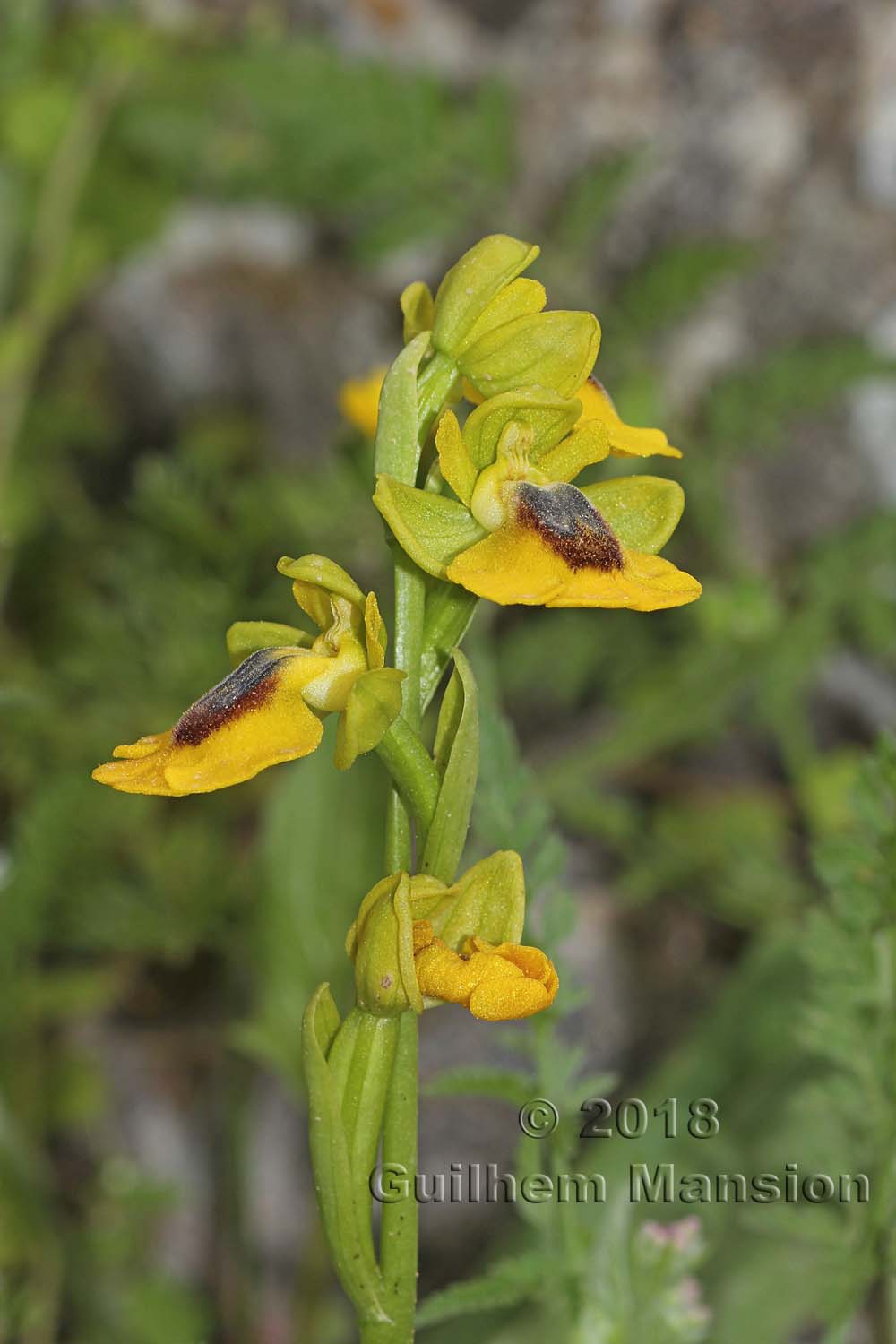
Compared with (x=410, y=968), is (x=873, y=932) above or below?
above

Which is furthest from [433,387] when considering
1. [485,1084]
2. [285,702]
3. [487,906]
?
[485,1084]

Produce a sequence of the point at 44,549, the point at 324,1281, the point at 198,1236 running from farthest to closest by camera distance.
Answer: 1. the point at 44,549
2. the point at 198,1236
3. the point at 324,1281

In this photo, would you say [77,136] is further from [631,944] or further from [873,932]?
[873,932]

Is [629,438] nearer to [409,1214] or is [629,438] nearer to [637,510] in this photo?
[637,510]

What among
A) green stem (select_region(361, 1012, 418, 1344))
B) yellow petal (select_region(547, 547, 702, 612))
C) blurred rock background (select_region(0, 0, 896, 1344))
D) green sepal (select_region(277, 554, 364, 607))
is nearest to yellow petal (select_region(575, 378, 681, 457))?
yellow petal (select_region(547, 547, 702, 612))

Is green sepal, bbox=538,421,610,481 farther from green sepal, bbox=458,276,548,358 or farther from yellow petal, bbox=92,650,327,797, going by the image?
yellow petal, bbox=92,650,327,797

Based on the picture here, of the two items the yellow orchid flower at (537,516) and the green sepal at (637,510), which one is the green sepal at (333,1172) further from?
the green sepal at (637,510)

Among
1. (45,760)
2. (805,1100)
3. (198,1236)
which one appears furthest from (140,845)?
(805,1100)
